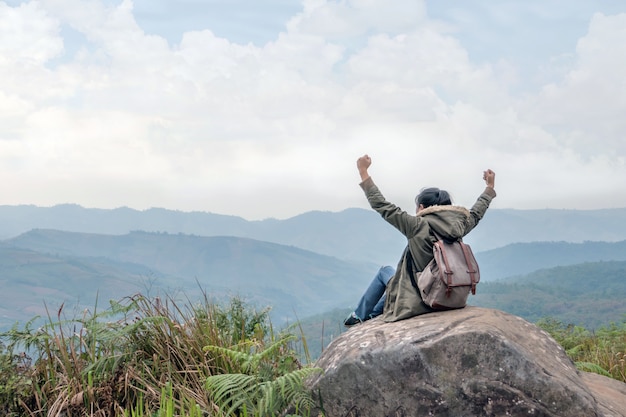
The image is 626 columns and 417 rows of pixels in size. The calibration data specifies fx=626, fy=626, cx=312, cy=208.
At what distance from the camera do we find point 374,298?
23.0 feet

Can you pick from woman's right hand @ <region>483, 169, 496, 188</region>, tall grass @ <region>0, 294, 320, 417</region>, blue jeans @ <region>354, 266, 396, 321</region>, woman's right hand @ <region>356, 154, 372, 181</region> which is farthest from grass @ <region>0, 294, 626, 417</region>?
woman's right hand @ <region>483, 169, 496, 188</region>

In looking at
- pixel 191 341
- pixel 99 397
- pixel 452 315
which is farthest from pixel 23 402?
pixel 452 315

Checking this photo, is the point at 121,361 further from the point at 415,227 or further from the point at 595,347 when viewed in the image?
the point at 595,347

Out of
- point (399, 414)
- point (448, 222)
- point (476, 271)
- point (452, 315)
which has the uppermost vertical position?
point (448, 222)

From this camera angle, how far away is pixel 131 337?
6348 millimetres

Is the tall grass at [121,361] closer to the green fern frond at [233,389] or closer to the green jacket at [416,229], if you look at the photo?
the green fern frond at [233,389]

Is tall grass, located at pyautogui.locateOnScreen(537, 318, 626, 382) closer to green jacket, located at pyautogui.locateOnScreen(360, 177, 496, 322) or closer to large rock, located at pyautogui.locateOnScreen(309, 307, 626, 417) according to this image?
large rock, located at pyautogui.locateOnScreen(309, 307, 626, 417)

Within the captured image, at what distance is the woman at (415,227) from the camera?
241 inches

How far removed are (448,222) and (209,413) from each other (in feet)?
9.37

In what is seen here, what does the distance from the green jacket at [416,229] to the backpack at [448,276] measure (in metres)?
0.11

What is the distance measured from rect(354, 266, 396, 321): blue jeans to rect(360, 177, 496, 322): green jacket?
0.55 meters

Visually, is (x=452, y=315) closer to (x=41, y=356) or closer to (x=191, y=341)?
(x=191, y=341)

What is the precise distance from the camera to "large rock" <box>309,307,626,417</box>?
5242mm

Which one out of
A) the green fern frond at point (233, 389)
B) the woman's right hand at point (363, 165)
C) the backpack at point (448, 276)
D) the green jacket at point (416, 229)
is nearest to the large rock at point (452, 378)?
the backpack at point (448, 276)
